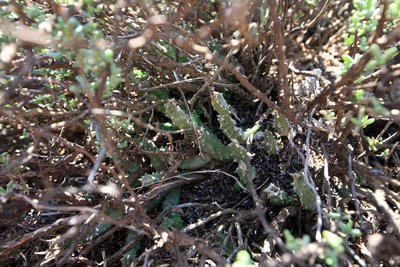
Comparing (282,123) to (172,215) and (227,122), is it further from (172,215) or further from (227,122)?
(172,215)

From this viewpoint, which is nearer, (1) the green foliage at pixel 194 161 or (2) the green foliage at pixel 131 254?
(2) the green foliage at pixel 131 254

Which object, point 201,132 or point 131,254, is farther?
point 201,132

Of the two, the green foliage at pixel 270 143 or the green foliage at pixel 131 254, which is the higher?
the green foliage at pixel 270 143

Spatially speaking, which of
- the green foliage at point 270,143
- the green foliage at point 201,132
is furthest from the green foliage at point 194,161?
the green foliage at point 270,143

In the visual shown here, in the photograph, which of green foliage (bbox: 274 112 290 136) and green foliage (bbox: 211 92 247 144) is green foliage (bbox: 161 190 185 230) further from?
green foliage (bbox: 274 112 290 136)

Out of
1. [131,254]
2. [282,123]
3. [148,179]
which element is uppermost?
[282,123]

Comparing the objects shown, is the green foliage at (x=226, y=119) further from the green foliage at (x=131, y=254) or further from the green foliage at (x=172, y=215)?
the green foliage at (x=131, y=254)

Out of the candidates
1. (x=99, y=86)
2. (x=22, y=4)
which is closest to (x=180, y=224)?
(x=99, y=86)

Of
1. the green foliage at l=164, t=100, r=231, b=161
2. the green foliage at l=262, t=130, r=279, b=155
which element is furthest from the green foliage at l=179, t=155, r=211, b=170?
the green foliage at l=262, t=130, r=279, b=155

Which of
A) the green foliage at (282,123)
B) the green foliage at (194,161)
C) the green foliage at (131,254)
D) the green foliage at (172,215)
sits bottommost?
the green foliage at (131,254)

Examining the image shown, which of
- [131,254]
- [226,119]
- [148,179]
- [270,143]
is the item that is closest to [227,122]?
[226,119]

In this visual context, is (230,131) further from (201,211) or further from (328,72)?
(328,72)

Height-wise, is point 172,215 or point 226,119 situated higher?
point 226,119

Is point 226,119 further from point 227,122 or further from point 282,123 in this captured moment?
point 282,123
